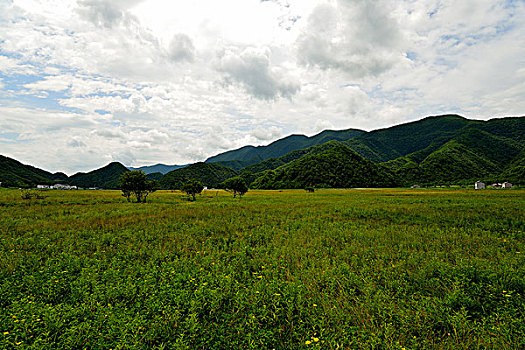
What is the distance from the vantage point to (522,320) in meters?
5.24

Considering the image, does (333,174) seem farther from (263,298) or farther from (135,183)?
(263,298)

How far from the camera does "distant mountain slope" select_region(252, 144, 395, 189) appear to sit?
14450 cm

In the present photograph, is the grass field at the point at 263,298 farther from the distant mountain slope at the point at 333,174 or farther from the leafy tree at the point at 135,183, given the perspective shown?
the distant mountain slope at the point at 333,174

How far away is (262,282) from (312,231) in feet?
29.4

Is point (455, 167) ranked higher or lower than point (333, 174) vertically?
higher

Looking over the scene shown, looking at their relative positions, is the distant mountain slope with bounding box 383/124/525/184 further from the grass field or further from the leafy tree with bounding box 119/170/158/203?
the grass field

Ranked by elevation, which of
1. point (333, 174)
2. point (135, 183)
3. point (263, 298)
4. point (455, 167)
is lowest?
point (263, 298)

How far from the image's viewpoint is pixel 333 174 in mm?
151875

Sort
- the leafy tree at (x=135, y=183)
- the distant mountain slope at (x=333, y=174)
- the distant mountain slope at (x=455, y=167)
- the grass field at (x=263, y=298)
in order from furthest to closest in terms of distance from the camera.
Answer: the distant mountain slope at (x=455, y=167), the distant mountain slope at (x=333, y=174), the leafy tree at (x=135, y=183), the grass field at (x=263, y=298)

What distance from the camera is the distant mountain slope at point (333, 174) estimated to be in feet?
474

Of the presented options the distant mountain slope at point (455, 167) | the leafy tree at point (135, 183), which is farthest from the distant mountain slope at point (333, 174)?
the leafy tree at point (135, 183)

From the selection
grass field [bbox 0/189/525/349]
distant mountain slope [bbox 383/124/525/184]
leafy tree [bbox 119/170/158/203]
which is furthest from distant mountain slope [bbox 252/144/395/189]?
grass field [bbox 0/189/525/349]

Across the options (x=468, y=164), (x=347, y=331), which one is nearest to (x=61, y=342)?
(x=347, y=331)

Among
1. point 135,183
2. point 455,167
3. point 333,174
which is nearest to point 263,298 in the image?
point 135,183
